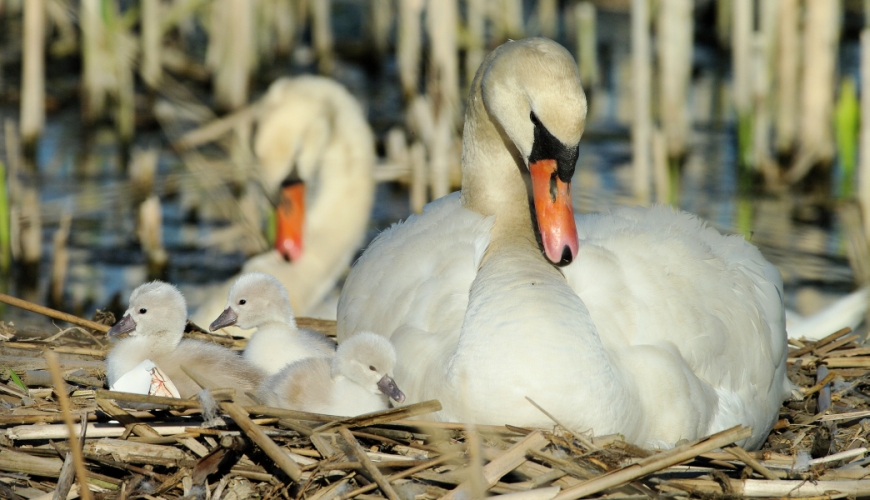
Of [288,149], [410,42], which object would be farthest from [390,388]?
[410,42]

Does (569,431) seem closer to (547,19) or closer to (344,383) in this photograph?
(344,383)

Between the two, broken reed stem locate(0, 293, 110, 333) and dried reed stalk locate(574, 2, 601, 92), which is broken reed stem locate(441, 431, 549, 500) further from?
dried reed stalk locate(574, 2, 601, 92)

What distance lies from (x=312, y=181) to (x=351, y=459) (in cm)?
421

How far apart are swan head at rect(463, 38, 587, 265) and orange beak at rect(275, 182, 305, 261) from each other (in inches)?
121

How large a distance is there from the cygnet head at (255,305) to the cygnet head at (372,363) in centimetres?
81

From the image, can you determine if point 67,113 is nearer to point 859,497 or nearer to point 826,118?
point 826,118

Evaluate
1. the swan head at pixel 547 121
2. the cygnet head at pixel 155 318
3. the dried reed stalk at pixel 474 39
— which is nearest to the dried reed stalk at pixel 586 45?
the dried reed stalk at pixel 474 39

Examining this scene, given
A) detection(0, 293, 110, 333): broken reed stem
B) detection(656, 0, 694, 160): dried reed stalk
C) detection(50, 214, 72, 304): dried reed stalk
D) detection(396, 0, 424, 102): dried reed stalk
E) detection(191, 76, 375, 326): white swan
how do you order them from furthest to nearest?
detection(656, 0, 694, 160): dried reed stalk, detection(396, 0, 424, 102): dried reed stalk, detection(50, 214, 72, 304): dried reed stalk, detection(191, 76, 375, 326): white swan, detection(0, 293, 110, 333): broken reed stem

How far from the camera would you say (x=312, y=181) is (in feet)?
24.2

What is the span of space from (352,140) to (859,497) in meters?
4.56

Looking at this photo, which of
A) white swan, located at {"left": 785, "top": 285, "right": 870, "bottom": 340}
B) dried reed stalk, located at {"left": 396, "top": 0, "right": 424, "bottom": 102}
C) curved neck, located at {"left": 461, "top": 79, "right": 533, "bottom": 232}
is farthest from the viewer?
dried reed stalk, located at {"left": 396, "top": 0, "right": 424, "bottom": 102}

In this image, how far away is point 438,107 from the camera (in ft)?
26.3

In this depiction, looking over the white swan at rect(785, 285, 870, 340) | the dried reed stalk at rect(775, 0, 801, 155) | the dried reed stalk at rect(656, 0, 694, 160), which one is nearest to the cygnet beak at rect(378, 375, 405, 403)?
the white swan at rect(785, 285, 870, 340)

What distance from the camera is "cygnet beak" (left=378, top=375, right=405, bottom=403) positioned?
3760mm
